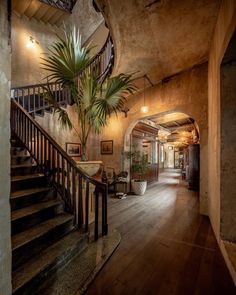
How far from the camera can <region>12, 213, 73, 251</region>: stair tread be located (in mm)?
1646

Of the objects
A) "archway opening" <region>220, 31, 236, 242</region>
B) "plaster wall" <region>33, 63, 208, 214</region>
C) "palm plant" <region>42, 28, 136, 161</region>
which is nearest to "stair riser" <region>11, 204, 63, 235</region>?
"palm plant" <region>42, 28, 136, 161</region>

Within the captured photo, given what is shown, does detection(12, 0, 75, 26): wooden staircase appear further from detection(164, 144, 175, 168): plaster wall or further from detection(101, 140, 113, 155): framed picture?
detection(164, 144, 175, 168): plaster wall

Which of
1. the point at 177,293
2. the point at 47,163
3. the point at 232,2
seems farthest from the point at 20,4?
the point at 177,293

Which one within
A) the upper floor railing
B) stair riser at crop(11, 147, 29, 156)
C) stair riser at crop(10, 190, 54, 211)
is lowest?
stair riser at crop(10, 190, 54, 211)

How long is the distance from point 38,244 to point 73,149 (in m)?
3.97

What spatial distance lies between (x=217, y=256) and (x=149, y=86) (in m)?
4.27

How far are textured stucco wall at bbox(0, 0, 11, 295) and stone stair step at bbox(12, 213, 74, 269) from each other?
1.86 ft

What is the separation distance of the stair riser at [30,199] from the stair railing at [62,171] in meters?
0.18

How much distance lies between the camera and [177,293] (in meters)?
1.54

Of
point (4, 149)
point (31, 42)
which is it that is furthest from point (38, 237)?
point (31, 42)

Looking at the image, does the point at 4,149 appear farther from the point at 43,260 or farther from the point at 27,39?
the point at 27,39

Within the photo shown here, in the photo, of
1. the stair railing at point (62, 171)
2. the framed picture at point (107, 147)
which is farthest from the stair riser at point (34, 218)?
the framed picture at point (107, 147)

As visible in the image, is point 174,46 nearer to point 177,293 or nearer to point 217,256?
point 217,256

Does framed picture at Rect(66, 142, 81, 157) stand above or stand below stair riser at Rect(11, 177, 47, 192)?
above
